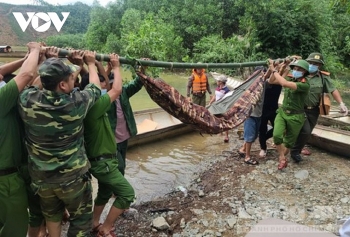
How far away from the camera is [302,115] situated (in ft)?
14.2

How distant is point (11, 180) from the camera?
6.79ft

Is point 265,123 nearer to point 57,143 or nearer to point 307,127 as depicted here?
point 307,127

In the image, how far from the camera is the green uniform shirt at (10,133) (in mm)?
1923

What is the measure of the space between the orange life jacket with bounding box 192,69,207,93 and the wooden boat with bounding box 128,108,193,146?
856mm

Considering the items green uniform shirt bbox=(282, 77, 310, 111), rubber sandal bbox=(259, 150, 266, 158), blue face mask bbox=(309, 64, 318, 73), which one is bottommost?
rubber sandal bbox=(259, 150, 266, 158)

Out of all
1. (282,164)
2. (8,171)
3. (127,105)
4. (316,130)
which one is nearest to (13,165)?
(8,171)

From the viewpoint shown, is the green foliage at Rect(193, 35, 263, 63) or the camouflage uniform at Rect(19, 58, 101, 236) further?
the green foliage at Rect(193, 35, 263, 63)

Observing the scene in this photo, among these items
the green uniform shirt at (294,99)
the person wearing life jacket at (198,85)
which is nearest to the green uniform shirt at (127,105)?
the green uniform shirt at (294,99)

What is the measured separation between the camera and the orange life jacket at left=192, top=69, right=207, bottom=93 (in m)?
6.66

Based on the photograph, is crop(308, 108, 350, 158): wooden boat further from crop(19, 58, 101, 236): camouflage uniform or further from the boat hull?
crop(19, 58, 101, 236): camouflage uniform

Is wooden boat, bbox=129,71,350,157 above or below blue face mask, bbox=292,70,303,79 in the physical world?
below

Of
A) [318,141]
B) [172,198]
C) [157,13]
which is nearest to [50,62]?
[172,198]

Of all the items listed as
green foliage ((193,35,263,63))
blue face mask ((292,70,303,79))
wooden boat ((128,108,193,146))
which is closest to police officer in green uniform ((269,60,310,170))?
blue face mask ((292,70,303,79))

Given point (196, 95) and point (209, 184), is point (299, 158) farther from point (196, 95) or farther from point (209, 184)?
point (196, 95)
